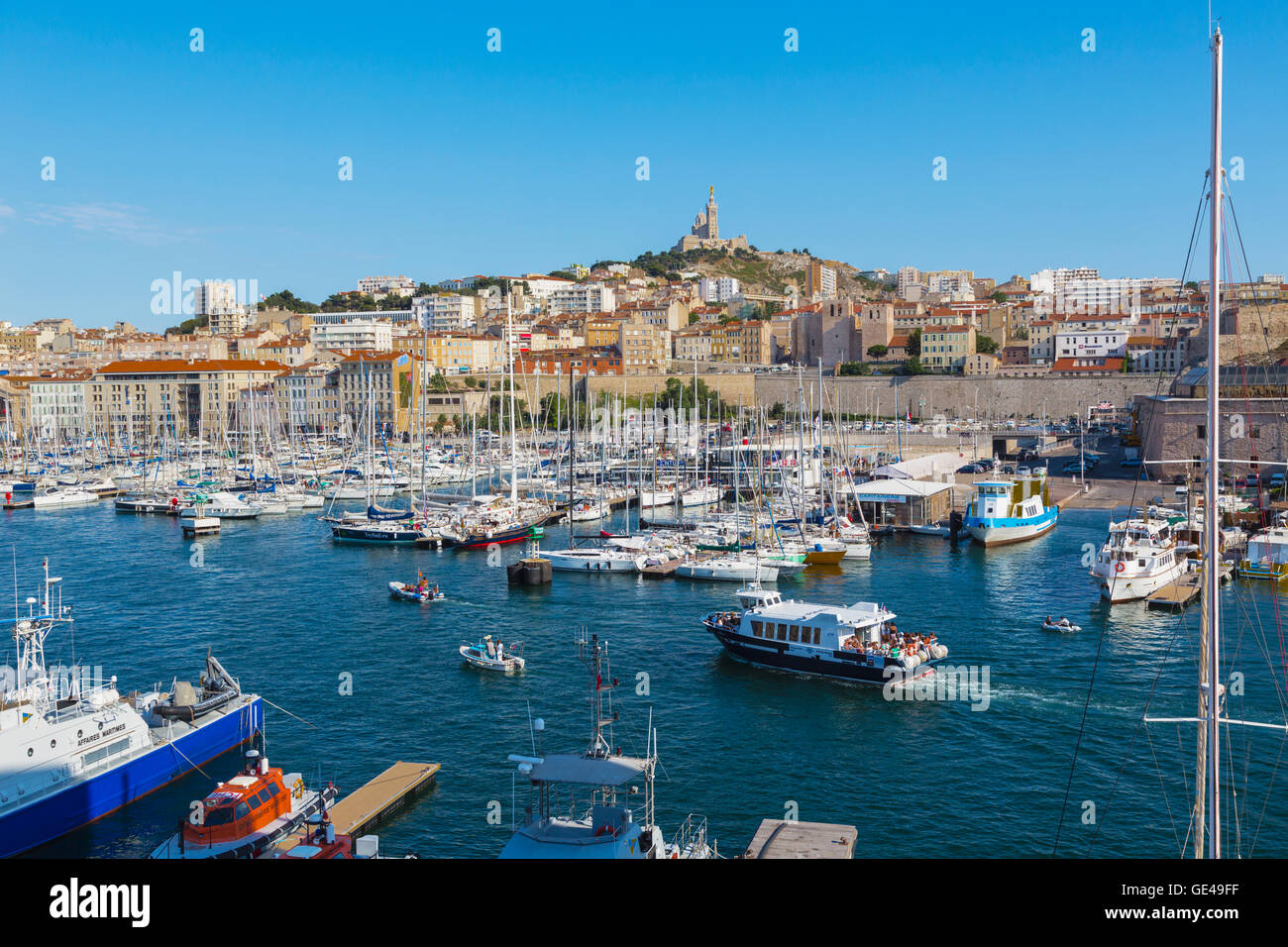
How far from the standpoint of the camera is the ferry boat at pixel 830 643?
11.8 m

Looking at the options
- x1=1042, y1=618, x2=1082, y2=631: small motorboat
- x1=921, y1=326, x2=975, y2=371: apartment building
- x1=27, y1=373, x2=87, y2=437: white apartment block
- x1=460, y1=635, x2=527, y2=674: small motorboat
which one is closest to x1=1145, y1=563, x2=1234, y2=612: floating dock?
x1=1042, y1=618, x2=1082, y2=631: small motorboat

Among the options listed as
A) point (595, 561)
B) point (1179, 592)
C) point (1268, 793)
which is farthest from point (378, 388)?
point (1268, 793)

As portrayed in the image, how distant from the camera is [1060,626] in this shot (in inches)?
555

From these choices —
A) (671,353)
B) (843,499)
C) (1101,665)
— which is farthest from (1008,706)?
(671,353)

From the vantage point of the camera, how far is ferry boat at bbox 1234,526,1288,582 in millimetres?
16469

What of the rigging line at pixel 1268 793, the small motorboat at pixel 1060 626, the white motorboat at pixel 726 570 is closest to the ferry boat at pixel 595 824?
the rigging line at pixel 1268 793

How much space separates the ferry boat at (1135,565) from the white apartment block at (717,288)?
76.3 metres

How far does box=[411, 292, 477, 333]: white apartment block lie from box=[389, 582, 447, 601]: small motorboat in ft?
203

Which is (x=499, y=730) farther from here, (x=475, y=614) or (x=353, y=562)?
(x=353, y=562)

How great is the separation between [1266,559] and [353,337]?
57.2 m

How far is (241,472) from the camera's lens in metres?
35.2

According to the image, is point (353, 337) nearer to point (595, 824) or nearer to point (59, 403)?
point (59, 403)

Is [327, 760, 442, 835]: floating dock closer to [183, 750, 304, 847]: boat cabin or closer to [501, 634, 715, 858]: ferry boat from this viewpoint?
[183, 750, 304, 847]: boat cabin

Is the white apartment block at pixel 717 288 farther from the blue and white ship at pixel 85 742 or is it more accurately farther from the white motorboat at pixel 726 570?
the blue and white ship at pixel 85 742
